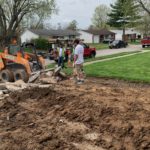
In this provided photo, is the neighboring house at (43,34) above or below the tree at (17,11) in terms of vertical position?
below

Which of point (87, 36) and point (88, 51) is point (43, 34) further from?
point (88, 51)

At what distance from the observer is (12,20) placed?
44.2 m

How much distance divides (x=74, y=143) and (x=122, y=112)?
A: 2.59 metres

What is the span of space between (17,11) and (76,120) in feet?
117

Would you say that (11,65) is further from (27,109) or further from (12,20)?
(12,20)

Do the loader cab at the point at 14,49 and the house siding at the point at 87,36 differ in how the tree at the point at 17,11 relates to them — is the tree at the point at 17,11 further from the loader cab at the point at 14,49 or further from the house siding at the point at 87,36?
the house siding at the point at 87,36

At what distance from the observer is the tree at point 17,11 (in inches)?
1741

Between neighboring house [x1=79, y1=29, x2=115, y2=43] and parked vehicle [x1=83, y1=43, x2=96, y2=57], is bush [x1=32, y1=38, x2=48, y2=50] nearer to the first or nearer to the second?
parked vehicle [x1=83, y1=43, x2=96, y2=57]

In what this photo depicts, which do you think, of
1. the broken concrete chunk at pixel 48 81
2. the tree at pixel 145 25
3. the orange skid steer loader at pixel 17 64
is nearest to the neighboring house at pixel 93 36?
the tree at pixel 145 25

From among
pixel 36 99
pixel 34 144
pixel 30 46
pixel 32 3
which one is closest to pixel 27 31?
pixel 32 3

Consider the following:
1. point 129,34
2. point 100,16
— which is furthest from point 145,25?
point 100,16

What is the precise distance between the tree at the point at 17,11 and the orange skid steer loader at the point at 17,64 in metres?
24.0

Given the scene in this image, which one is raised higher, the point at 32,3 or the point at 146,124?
the point at 32,3

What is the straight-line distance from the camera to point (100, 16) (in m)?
117
